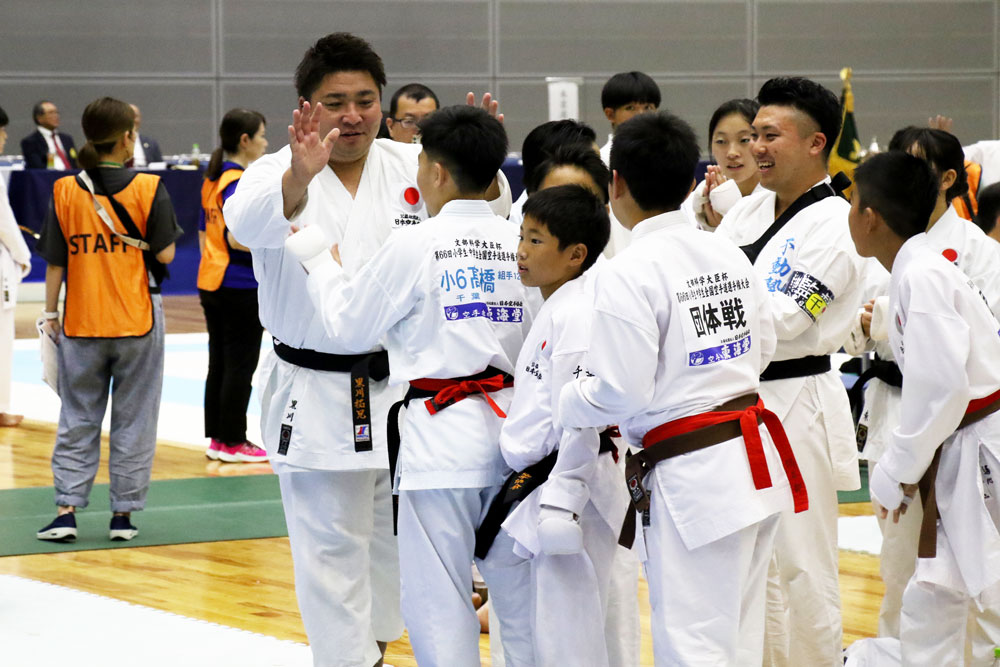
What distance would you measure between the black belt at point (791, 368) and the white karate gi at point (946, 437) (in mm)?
390

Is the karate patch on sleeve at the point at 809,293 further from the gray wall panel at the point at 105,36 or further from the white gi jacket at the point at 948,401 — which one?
the gray wall panel at the point at 105,36

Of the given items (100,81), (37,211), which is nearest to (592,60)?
(100,81)

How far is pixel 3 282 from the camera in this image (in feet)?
25.3

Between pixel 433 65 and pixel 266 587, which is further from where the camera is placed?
pixel 433 65

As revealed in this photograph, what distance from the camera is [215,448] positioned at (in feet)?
22.7

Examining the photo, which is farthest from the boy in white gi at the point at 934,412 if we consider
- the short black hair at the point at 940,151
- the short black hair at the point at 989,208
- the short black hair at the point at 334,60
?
the short black hair at the point at 989,208

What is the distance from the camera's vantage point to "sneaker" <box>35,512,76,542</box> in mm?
5371

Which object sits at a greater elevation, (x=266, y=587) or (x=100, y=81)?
(x=100, y=81)

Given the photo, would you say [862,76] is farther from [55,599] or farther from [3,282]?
[55,599]

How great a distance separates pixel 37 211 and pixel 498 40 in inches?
247

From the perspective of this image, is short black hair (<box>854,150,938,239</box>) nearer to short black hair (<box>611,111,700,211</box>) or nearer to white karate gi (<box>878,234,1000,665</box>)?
white karate gi (<box>878,234,1000,665</box>)

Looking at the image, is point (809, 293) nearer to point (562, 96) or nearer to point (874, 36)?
point (562, 96)

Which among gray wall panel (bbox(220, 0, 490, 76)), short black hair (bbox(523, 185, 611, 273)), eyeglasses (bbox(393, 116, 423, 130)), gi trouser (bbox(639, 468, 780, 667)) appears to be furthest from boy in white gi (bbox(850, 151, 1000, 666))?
gray wall panel (bbox(220, 0, 490, 76))

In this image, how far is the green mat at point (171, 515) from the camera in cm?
542
